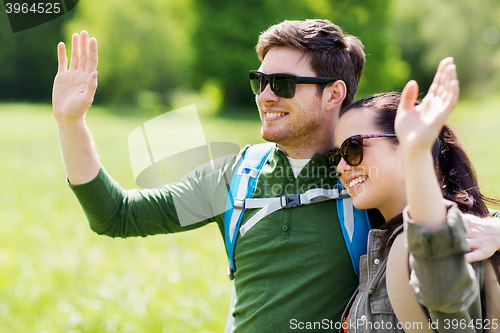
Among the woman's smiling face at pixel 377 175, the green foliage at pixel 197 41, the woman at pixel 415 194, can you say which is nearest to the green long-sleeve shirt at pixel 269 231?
the woman at pixel 415 194

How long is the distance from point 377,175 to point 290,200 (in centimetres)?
55

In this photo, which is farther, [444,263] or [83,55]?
[83,55]

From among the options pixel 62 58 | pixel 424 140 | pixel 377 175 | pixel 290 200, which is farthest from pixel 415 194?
pixel 62 58

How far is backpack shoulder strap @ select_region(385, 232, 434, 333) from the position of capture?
1796 mm

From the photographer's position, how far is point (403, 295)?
1.82m

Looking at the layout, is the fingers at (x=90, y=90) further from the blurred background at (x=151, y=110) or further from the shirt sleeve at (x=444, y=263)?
the blurred background at (x=151, y=110)

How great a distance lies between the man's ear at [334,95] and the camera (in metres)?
2.80

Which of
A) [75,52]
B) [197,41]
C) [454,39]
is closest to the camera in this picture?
[75,52]

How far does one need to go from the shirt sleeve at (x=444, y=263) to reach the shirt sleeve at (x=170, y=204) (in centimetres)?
142

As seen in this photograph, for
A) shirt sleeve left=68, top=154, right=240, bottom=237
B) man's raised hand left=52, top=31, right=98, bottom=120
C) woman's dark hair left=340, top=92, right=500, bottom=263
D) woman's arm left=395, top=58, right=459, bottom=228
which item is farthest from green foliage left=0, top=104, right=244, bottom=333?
woman's arm left=395, top=58, right=459, bottom=228

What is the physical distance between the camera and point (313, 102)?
9.07 feet

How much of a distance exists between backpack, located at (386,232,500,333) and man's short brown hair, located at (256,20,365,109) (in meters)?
1.29

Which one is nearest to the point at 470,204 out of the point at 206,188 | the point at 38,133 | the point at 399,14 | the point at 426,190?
the point at 426,190

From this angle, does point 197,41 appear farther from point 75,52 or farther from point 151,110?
point 75,52
